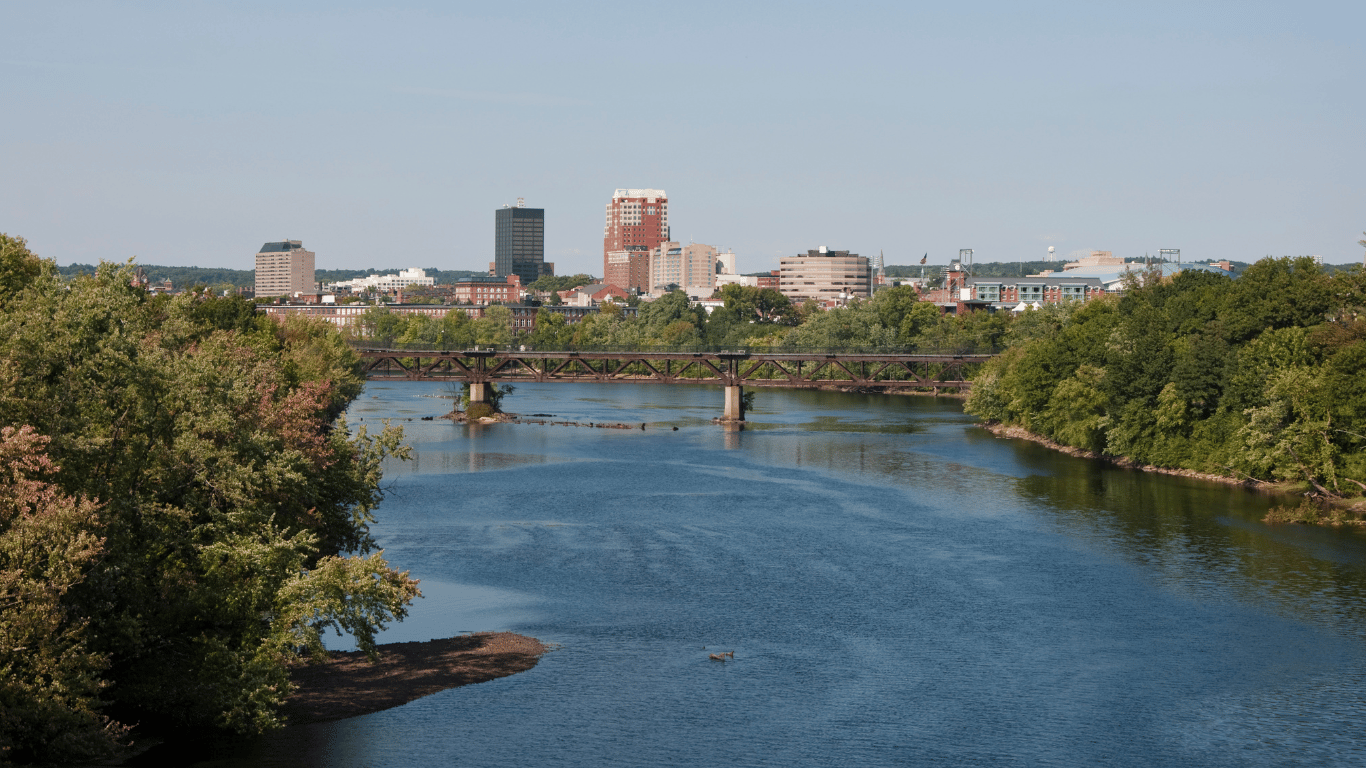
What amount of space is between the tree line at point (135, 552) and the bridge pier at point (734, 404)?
8601 centimetres

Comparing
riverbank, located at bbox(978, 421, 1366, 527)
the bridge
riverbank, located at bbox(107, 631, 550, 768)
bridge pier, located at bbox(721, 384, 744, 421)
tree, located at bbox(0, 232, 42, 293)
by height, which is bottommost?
riverbank, located at bbox(107, 631, 550, 768)

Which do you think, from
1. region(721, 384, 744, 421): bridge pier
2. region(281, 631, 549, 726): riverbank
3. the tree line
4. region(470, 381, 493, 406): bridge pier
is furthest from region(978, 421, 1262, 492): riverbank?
the tree line

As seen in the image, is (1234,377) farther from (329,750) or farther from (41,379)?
(41,379)

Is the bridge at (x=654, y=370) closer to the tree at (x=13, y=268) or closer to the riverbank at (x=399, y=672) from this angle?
the tree at (x=13, y=268)

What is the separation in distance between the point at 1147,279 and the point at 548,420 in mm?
55354

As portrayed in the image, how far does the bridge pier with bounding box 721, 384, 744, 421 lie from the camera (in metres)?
122

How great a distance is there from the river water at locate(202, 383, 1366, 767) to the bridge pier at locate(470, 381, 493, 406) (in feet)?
127

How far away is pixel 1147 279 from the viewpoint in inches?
4545

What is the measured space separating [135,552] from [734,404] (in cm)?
9178

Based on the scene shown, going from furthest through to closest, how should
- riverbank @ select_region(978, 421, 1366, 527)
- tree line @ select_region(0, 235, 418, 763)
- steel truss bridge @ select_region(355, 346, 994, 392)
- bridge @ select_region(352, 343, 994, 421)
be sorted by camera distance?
steel truss bridge @ select_region(355, 346, 994, 392), bridge @ select_region(352, 343, 994, 421), riverbank @ select_region(978, 421, 1366, 527), tree line @ select_region(0, 235, 418, 763)

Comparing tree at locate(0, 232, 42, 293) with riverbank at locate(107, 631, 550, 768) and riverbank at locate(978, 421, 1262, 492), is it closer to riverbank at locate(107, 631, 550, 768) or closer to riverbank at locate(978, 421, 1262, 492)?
riverbank at locate(107, 631, 550, 768)

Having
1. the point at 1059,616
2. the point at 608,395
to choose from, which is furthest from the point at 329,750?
the point at 608,395

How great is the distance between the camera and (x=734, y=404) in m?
122

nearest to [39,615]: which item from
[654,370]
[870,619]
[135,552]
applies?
[135,552]
